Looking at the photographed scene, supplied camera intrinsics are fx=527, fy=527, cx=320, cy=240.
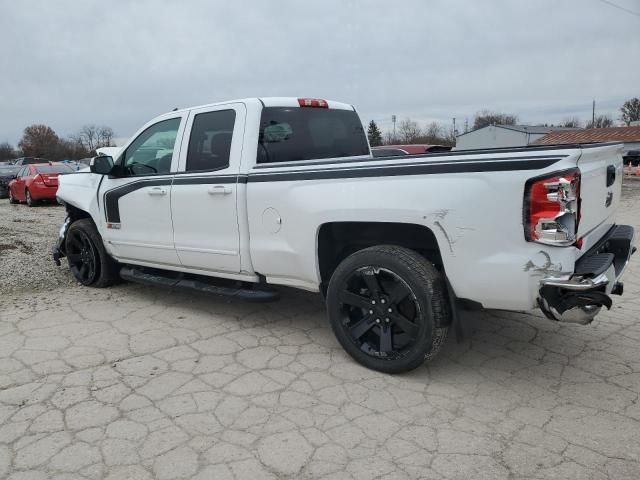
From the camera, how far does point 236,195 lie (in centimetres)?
418

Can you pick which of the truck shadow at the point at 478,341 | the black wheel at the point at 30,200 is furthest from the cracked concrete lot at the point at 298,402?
the black wheel at the point at 30,200

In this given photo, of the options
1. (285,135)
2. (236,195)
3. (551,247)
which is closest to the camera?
(551,247)

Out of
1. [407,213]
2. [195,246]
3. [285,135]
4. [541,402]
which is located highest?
[285,135]

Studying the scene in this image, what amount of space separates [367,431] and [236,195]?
2090mm

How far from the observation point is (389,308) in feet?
11.6

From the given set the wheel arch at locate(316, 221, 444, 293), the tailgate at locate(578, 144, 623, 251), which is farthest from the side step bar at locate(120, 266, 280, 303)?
the tailgate at locate(578, 144, 623, 251)

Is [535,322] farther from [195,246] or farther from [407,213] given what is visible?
[195,246]

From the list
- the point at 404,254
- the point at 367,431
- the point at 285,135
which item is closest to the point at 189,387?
the point at 367,431

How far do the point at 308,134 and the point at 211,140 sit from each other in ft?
2.81

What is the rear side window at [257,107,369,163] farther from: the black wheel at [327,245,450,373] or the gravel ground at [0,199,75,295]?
the gravel ground at [0,199,75,295]

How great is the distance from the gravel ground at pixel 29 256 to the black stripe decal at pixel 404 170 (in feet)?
11.9

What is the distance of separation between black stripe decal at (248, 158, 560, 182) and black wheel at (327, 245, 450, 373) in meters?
0.53

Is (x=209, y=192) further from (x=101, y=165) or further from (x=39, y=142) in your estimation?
(x=39, y=142)

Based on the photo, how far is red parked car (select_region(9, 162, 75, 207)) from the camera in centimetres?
1541
